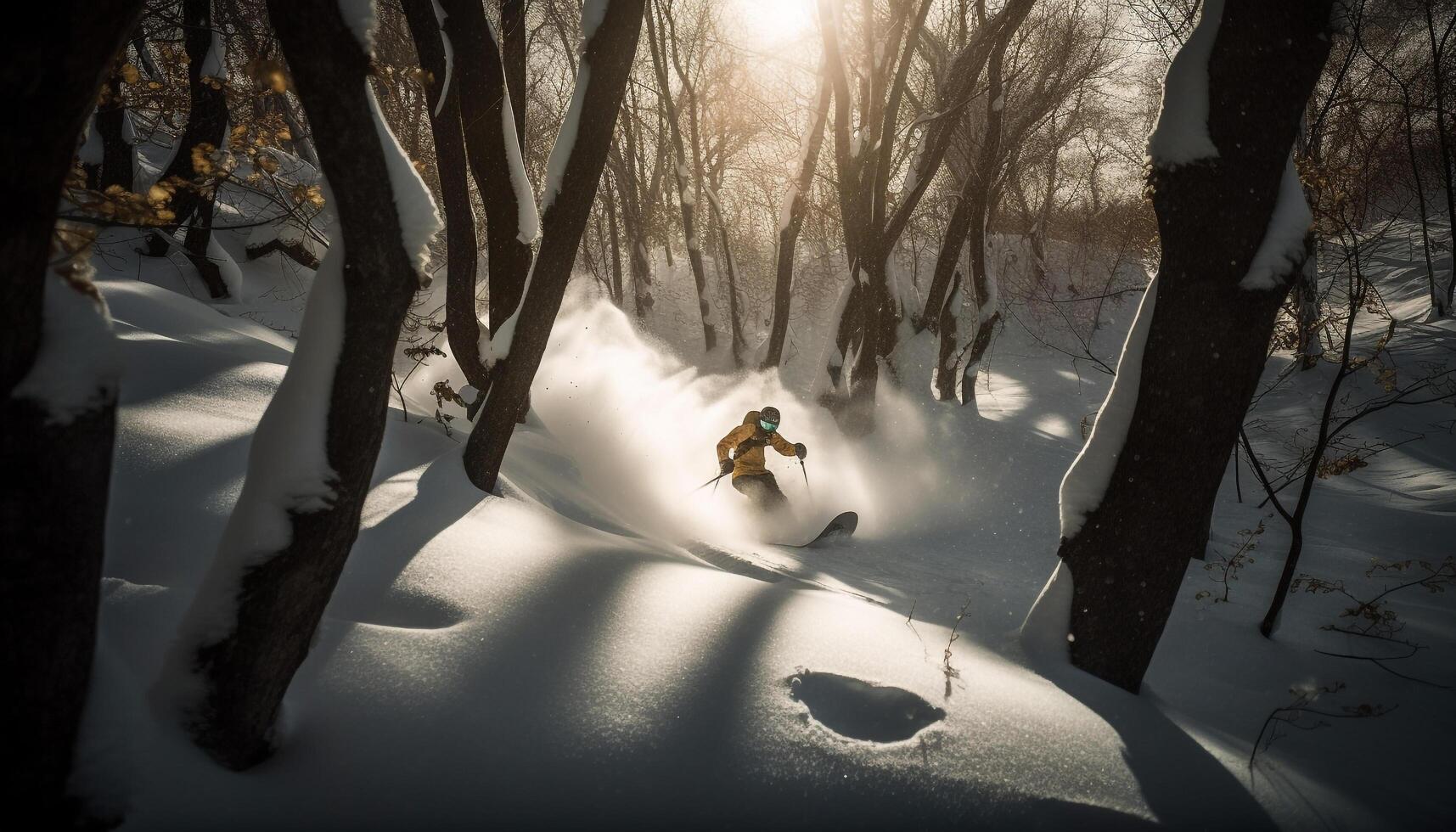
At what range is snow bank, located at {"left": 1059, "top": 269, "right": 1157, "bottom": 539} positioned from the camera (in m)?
3.15

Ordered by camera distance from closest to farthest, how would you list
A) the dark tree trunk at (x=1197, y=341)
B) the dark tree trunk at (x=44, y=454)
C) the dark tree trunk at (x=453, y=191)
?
the dark tree trunk at (x=44, y=454), the dark tree trunk at (x=1197, y=341), the dark tree trunk at (x=453, y=191)

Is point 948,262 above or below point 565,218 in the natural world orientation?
above

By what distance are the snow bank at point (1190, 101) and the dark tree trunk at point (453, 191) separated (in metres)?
4.82

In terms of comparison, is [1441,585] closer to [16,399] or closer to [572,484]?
[572,484]

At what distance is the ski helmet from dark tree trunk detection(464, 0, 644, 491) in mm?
3468

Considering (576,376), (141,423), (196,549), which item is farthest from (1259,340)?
(576,376)

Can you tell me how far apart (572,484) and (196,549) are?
3.43m

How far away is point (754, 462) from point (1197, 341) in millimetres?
Result: 5291

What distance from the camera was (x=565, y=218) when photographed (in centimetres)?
482

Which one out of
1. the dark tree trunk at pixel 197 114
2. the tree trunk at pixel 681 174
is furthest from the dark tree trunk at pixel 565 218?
the tree trunk at pixel 681 174

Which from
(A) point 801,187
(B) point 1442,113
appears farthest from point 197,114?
(B) point 1442,113

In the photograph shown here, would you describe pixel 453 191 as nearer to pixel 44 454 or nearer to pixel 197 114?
pixel 197 114

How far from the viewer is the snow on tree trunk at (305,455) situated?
1.89 meters

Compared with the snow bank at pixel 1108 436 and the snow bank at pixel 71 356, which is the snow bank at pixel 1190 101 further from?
the snow bank at pixel 71 356
